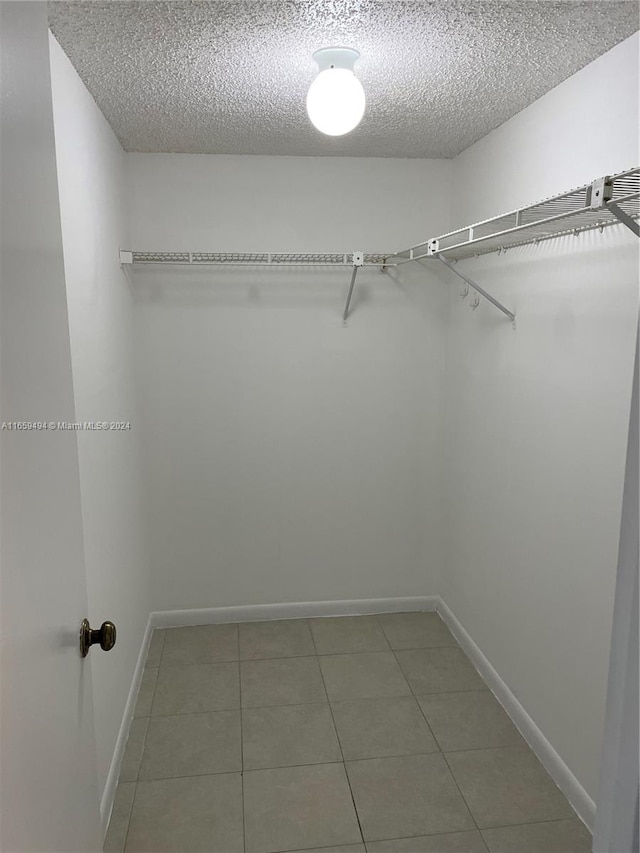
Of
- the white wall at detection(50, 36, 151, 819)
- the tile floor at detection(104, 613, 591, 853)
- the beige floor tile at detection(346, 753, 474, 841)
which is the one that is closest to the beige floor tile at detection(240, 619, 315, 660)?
the tile floor at detection(104, 613, 591, 853)

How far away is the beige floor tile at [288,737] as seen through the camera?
2281 mm

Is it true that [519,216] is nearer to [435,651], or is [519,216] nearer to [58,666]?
[58,666]

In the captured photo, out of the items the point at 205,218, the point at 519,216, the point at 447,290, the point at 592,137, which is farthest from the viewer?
the point at 447,290

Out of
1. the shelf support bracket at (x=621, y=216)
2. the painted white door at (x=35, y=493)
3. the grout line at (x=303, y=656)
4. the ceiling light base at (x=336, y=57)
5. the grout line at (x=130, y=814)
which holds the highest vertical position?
the ceiling light base at (x=336, y=57)

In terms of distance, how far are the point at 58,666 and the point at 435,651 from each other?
2366 millimetres

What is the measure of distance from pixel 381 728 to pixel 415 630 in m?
0.82

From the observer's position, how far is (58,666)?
1.00 meters

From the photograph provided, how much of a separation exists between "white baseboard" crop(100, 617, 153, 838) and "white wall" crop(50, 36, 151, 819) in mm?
37

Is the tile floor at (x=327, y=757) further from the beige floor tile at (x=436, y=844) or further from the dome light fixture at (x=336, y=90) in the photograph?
the dome light fixture at (x=336, y=90)

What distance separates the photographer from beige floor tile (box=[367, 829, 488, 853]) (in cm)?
189

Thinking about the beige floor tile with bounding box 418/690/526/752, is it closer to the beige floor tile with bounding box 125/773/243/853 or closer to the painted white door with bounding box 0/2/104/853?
the beige floor tile with bounding box 125/773/243/853

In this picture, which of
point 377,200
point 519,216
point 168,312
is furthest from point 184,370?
point 519,216

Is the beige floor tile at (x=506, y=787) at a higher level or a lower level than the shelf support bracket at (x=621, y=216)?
lower

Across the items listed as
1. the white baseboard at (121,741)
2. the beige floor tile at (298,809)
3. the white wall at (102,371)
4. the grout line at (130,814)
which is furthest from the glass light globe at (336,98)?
the grout line at (130,814)
